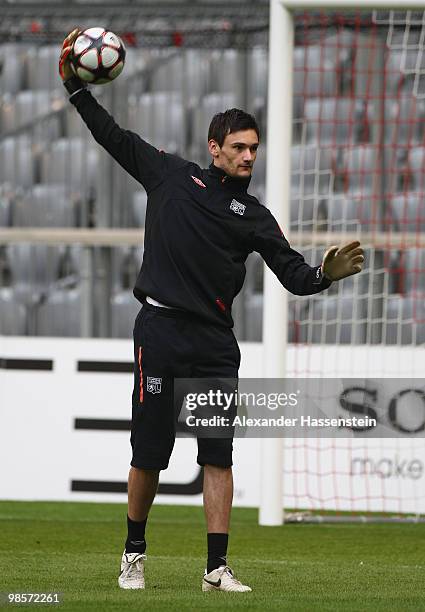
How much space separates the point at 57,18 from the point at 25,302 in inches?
119

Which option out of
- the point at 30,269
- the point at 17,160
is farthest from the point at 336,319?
the point at 17,160

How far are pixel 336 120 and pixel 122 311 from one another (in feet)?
8.29

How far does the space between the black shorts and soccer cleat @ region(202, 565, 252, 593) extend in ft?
1.24

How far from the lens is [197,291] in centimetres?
475

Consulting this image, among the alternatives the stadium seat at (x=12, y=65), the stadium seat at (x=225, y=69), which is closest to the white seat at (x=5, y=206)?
the stadium seat at (x=12, y=65)

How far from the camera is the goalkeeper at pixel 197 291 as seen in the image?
4.71m

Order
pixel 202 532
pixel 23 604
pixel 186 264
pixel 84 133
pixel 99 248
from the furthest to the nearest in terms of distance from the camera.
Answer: pixel 84 133 < pixel 99 248 < pixel 202 532 < pixel 186 264 < pixel 23 604

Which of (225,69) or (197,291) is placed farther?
(225,69)

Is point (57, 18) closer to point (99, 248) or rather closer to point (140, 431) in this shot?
point (99, 248)

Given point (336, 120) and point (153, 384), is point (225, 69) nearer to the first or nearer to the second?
point (336, 120)

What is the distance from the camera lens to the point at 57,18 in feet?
42.3

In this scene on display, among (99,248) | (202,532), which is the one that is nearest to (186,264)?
(202,532)

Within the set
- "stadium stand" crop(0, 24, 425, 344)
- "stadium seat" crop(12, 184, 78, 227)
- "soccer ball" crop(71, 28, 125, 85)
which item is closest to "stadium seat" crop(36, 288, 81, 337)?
"stadium stand" crop(0, 24, 425, 344)

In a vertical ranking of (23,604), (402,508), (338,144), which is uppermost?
(338,144)
